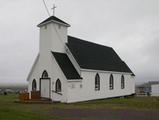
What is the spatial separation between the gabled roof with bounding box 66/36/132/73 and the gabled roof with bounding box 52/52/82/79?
3.18 feet

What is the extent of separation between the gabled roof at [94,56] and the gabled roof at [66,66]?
38.2 inches

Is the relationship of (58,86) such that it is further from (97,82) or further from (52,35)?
(97,82)

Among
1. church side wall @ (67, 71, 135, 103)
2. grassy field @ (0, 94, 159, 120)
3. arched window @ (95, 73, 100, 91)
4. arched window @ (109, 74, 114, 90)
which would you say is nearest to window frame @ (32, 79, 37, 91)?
church side wall @ (67, 71, 135, 103)

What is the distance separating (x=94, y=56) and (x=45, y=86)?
29.6ft

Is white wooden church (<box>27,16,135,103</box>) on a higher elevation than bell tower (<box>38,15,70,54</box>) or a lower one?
lower

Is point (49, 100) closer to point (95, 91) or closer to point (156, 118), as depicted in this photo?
point (95, 91)

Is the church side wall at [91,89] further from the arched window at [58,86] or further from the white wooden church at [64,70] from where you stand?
the arched window at [58,86]

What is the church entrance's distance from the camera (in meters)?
28.5

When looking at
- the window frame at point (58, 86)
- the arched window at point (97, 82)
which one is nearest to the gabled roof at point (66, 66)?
the window frame at point (58, 86)

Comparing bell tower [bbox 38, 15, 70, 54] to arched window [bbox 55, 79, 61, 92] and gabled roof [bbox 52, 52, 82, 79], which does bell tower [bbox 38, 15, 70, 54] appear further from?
arched window [bbox 55, 79, 61, 92]

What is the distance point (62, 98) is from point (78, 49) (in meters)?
7.55

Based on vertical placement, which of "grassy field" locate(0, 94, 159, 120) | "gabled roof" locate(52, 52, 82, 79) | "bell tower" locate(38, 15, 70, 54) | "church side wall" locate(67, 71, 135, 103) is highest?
"bell tower" locate(38, 15, 70, 54)

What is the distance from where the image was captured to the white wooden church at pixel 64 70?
27.8m

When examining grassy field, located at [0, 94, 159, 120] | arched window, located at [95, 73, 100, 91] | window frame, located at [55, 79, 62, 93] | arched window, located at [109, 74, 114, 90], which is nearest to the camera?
grassy field, located at [0, 94, 159, 120]
